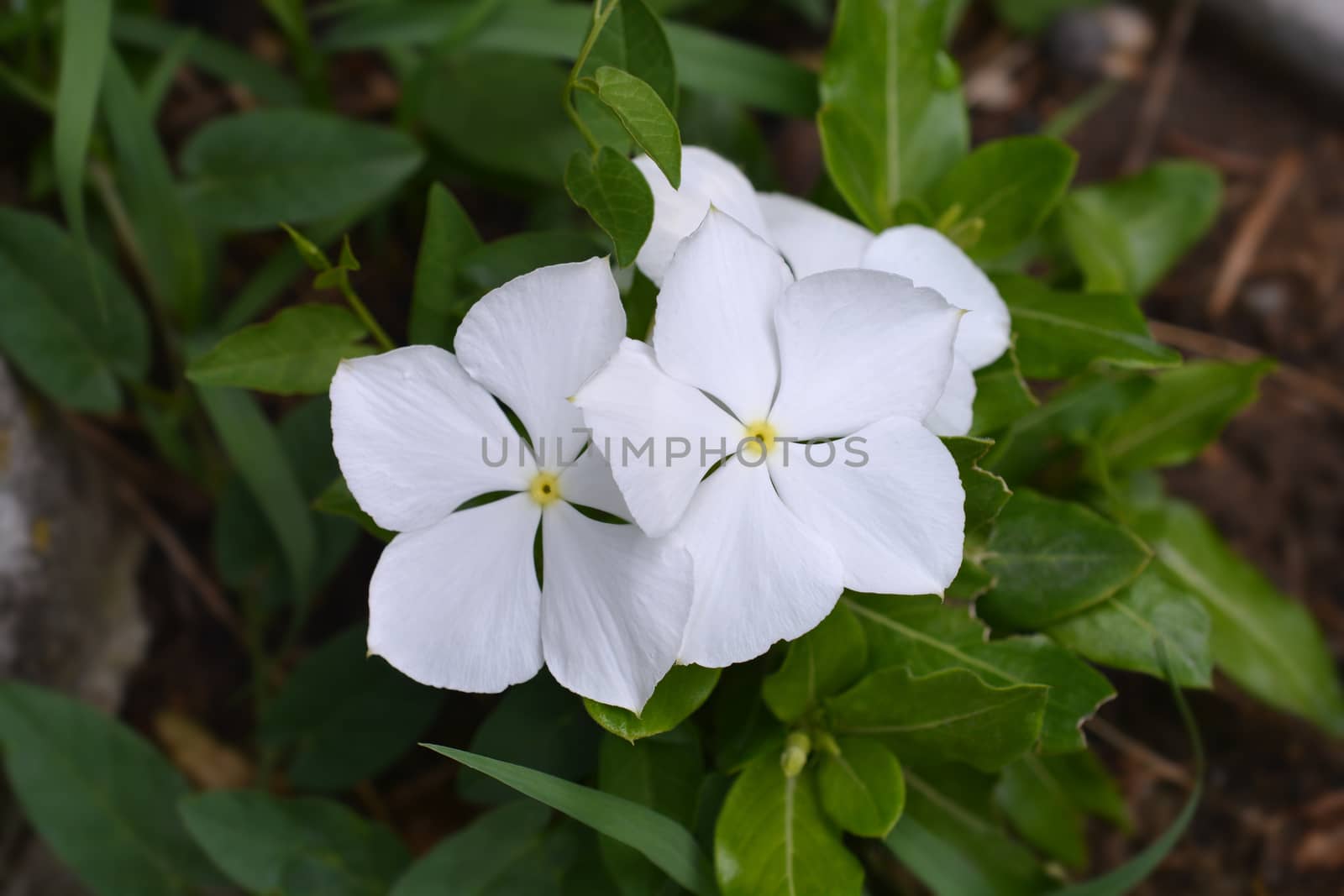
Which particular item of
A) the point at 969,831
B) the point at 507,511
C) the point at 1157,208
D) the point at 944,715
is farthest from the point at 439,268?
the point at 1157,208

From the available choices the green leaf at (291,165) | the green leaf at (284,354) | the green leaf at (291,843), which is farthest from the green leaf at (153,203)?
the green leaf at (291,843)

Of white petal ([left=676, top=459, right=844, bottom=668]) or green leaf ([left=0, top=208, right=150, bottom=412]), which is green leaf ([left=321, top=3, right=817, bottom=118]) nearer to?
green leaf ([left=0, top=208, right=150, bottom=412])

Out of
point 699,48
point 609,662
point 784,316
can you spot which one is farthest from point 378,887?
point 699,48

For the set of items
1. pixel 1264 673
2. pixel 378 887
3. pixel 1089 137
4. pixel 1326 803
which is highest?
pixel 1089 137

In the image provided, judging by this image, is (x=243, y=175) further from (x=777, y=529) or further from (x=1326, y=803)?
(x=1326, y=803)

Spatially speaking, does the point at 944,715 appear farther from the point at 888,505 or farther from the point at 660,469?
the point at 660,469

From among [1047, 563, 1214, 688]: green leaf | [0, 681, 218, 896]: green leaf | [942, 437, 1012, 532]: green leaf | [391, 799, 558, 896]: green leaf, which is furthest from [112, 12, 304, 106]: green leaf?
[1047, 563, 1214, 688]: green leaf
